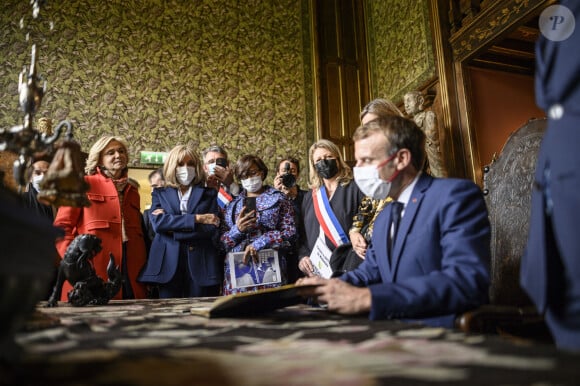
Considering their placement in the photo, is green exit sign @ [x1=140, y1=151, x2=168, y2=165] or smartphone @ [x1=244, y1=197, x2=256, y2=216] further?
green exit sign @ [x1=140, y1=151, x2=168, y2=165]

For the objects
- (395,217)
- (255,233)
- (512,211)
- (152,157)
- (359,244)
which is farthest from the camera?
(152,157)

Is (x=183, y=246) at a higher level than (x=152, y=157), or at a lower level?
lower

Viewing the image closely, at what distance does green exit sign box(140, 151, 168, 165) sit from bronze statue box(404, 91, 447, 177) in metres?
3.41

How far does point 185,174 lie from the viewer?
9.81 feet

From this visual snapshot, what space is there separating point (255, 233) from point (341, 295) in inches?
64.9

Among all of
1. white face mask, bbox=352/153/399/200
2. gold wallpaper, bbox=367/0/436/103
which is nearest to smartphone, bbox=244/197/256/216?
white face mask, bbox=352/153/399/200

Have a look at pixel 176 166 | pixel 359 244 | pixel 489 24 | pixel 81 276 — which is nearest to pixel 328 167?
pixel 359 244

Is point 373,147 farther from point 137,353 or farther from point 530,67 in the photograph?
point 530,67

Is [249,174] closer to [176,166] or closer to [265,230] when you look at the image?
[265,230]

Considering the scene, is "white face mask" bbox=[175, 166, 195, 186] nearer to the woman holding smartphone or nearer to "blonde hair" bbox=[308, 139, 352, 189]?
the woman holding smartphone

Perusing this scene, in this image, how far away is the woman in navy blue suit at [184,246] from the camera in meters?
2.72

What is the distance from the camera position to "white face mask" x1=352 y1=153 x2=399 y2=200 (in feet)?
4.83

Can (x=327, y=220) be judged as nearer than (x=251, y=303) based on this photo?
No

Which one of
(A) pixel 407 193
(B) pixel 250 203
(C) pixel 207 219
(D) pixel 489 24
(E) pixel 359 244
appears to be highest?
(D) pixel 489 24
